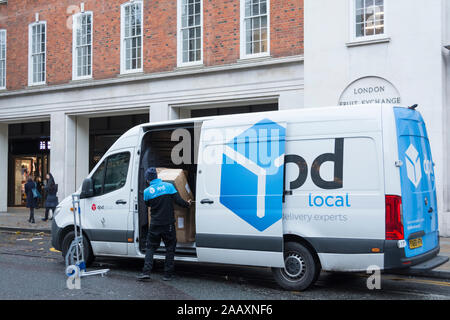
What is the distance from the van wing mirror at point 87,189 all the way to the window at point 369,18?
8.56m

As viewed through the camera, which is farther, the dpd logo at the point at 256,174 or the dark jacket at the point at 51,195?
the dark jacket at the point at 51,195

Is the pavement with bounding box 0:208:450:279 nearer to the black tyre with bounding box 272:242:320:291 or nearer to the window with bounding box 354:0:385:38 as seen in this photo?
the black tyre with bounding box 272:242:320:291

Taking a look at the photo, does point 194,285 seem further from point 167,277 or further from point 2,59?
point 2,59

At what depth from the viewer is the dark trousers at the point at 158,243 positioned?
8086 mm

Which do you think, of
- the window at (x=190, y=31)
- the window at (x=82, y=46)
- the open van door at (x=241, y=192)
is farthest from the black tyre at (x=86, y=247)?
the window at (x=82, y=46)

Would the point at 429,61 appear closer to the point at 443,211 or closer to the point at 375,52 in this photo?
the point at 375,52

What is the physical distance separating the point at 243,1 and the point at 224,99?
2.94 m

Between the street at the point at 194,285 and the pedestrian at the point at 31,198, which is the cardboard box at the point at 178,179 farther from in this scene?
the pedestrian at the point at 31,198

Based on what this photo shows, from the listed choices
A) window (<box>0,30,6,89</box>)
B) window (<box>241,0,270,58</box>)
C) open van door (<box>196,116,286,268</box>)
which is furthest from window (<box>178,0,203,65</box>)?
open van door (<box>196,116,286,268</box>)

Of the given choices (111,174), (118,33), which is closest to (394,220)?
(111,174)

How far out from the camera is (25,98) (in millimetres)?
21156

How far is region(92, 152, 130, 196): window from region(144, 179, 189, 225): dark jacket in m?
1.05

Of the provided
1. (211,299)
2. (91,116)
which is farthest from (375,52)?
(91,116)
